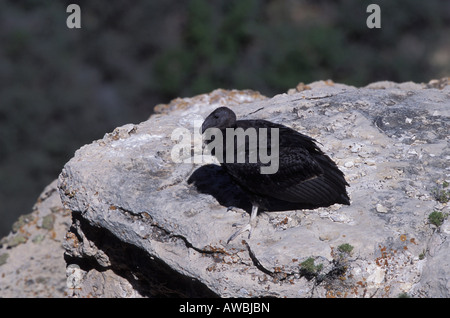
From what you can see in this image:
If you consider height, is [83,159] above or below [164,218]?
above

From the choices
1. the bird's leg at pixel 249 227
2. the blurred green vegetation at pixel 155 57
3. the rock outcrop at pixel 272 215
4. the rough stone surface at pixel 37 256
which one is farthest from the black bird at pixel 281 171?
the blurred green vegetation at pixel 155 57

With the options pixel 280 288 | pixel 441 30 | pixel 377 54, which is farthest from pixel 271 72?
pixel 280 288

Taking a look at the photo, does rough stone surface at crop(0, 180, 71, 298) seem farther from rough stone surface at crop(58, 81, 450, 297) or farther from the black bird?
the black bird

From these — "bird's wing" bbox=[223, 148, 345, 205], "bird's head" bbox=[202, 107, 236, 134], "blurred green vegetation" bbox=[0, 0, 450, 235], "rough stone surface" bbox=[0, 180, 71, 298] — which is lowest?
"rough stone surface" bbox=[0, 180, 71, 298]

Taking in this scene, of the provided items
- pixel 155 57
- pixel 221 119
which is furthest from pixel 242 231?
pixel 155 57

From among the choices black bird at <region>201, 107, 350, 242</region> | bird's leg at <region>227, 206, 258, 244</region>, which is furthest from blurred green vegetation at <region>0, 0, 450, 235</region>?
bird's leg at <region>227, 206, 258, 244</region>

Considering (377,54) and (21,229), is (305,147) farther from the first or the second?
(377,54)
